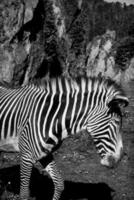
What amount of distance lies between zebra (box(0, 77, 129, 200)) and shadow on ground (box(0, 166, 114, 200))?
3.59ft

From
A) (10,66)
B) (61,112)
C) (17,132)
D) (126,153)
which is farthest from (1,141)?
(10,66)

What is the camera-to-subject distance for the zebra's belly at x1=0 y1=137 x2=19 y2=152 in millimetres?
5324

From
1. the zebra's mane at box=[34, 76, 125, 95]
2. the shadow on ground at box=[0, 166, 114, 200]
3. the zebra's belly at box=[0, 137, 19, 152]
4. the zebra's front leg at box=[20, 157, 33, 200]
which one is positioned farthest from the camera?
the shadow on ground at box=[0, 166, 114, 200]

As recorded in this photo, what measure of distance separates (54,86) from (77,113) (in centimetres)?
49

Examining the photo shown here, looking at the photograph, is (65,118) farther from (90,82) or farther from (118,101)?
(118,101)

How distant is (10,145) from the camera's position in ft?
17.7

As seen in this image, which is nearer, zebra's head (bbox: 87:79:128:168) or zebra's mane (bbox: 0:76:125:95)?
zebra's head (bbox: 87:79:128:168)

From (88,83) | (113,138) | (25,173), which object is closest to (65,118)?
(88,83)

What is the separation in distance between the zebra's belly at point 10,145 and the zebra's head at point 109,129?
115cm

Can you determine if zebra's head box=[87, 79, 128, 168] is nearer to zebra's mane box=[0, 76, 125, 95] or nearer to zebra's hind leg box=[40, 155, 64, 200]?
zebra's mane box=[0, 76, 125, 95]

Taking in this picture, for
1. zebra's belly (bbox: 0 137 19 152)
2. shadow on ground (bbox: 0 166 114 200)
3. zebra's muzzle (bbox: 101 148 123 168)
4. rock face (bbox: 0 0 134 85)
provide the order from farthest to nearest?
rock face (bbox: 0 0 134 85) < shadow on ground (bbox: 0 166 114 200) < zebra's belly (bbox: 0 137 19 152) < zebra's muzzle (bbox: 101 148 123 168)

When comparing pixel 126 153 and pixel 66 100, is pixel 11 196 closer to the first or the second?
pixel 66 100

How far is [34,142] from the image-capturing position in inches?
194

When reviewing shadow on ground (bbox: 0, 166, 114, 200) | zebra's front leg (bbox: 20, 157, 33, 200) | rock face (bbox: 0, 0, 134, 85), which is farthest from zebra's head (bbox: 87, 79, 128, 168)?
rock face (bbox: 0, 0, 134, 85)
